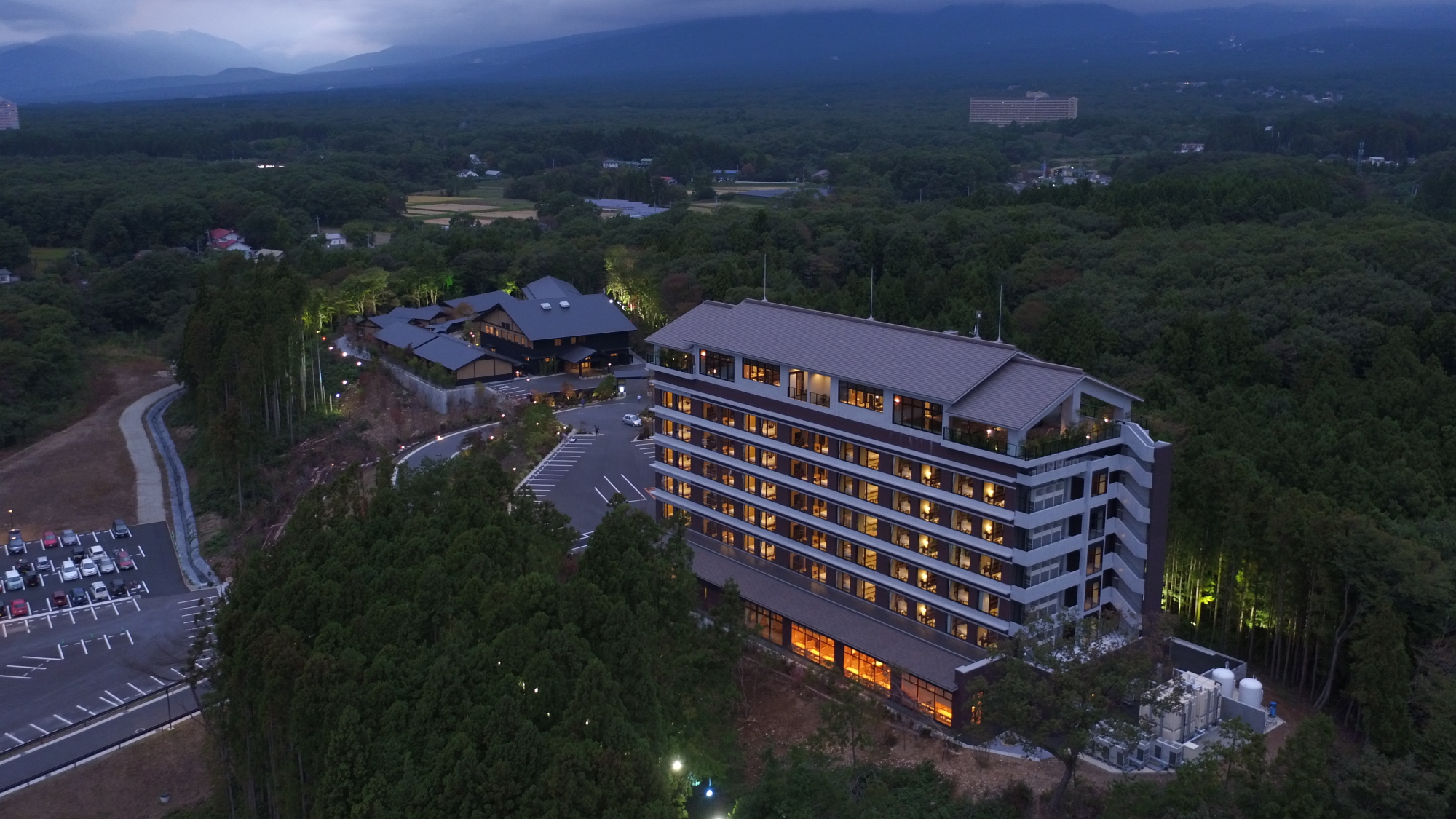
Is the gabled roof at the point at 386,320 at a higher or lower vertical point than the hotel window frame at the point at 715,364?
lower

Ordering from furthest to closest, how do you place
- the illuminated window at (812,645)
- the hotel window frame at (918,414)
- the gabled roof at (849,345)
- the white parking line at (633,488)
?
the white parking line at (633,488)
the illuminated window at (812,645)
the gabled roof at (849,345)
the hotel window frame at (918,414)

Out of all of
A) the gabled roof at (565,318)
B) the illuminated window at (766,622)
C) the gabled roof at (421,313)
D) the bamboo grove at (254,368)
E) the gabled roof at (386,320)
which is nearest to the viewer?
the illuminated window at (766,622)

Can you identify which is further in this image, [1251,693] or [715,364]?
[715,364]

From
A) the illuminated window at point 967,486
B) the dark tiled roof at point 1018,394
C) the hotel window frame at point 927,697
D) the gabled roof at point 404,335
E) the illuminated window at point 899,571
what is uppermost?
the dark tiled roof at point 1018,394

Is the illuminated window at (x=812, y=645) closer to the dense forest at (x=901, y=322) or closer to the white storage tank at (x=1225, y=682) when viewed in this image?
the dense forest at (x=901, y=322)

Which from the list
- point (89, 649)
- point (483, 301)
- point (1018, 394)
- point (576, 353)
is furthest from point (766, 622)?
point (483, 301)

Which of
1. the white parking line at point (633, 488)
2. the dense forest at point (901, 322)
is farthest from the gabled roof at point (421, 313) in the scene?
the white parking line at point (633, 488)

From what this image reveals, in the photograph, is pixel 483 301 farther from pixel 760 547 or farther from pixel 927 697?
pixel 927 697

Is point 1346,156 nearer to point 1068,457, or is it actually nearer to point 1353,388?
point 1353,388
